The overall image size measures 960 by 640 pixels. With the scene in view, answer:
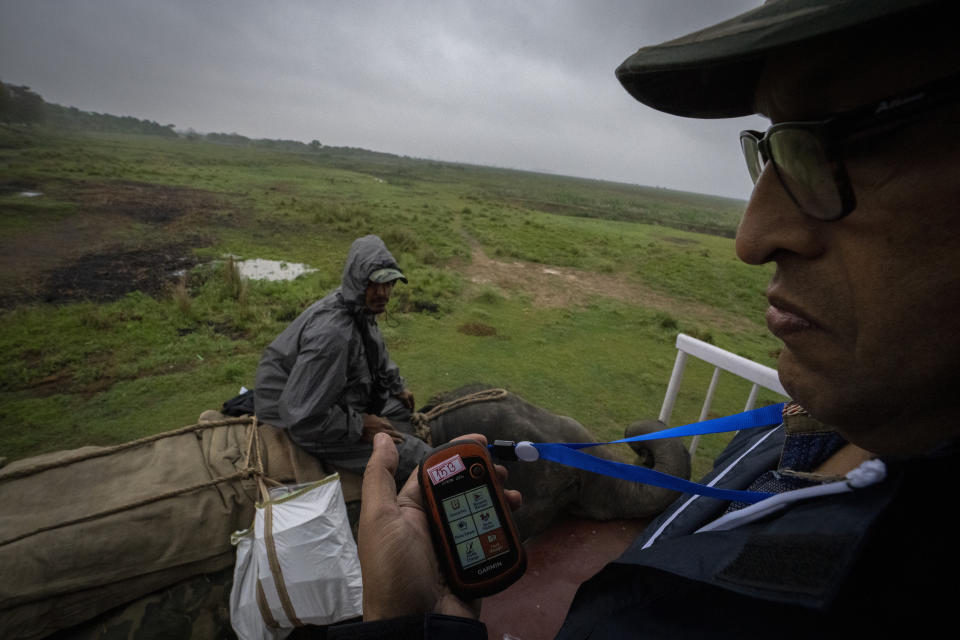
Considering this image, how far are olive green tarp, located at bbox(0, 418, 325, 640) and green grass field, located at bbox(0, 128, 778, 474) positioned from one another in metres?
2.30

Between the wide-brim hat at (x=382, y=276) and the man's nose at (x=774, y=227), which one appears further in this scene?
the wide-brim hat at (x=382, y=276)

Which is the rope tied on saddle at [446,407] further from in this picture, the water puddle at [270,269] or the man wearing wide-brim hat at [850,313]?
the water puddle at [270,269]

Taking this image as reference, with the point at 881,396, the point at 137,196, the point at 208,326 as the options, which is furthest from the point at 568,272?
the point at 137,196

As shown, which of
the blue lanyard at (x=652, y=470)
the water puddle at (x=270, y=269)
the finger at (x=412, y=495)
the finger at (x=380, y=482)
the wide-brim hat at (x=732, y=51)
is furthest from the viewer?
the water puddle at (x=270, y=269)

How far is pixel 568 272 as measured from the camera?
→ 44.7 feet

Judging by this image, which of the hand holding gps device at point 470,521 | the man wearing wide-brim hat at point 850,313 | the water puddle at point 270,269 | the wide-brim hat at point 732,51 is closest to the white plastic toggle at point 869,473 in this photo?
the man wearing wide-brim hat at point 850,313

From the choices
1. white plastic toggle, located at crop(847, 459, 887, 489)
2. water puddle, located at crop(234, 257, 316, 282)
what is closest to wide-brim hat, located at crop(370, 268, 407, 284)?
white plastic toggle, located at crop(847, 459, 887, 489)

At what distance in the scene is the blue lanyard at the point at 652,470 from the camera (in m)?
1.15

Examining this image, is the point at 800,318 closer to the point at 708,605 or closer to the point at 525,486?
the point at 708,605

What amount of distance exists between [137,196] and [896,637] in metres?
26.5

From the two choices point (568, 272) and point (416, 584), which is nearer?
point (416, 584)

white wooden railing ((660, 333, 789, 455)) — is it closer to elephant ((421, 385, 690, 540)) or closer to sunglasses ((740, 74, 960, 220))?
elephant ((421, 385, 690, 540))

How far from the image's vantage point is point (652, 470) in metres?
1.30

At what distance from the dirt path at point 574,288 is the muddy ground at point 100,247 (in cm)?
767
